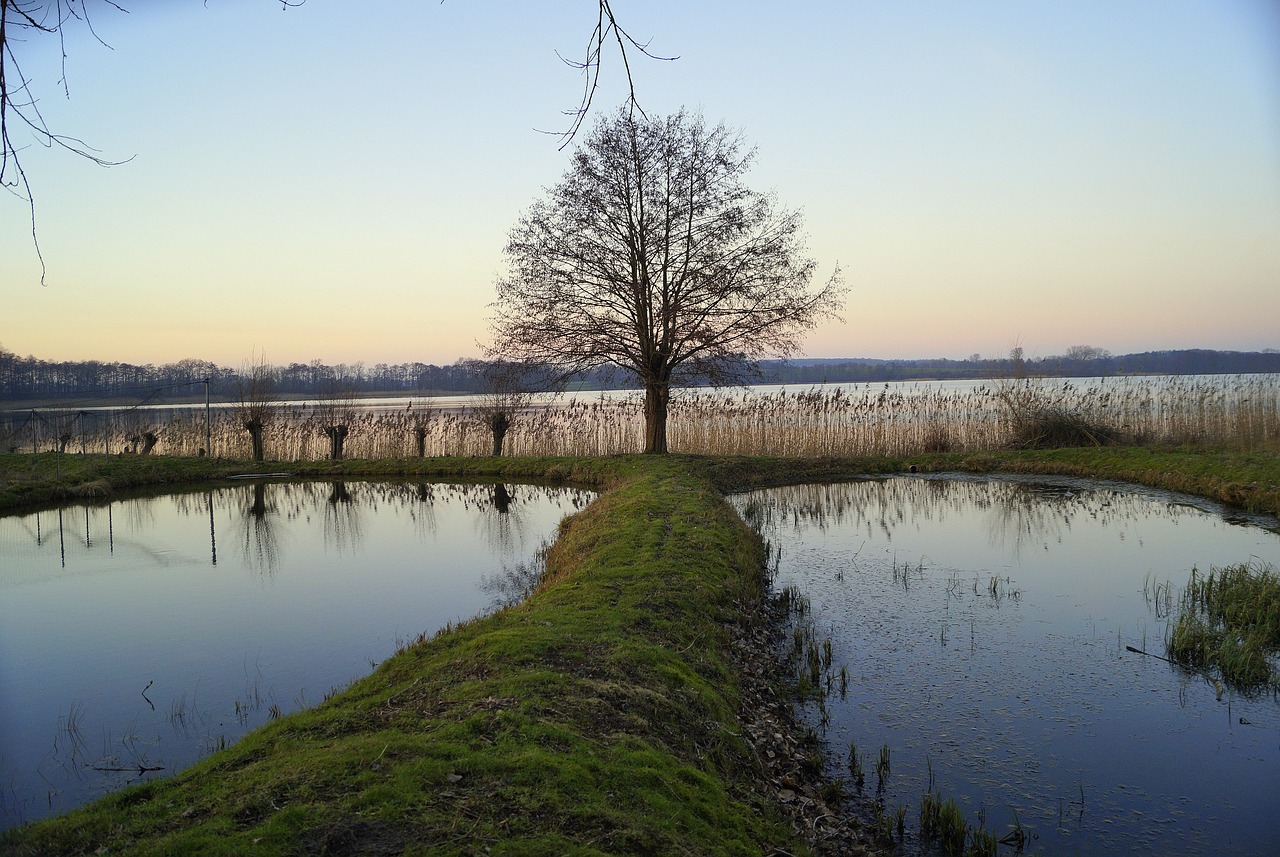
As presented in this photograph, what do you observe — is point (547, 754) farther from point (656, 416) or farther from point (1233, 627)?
point (656, 416)

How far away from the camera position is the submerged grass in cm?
718

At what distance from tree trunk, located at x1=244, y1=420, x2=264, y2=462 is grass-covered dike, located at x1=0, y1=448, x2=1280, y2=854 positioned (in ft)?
72.8

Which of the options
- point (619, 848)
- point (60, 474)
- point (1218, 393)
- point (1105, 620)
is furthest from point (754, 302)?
point (60, 474)

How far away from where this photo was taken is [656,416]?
23.1 meters

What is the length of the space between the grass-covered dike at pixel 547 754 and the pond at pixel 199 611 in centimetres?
154

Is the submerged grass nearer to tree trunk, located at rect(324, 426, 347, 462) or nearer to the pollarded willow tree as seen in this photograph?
the pollarded willow tree

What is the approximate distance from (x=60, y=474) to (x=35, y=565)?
11.2 metres

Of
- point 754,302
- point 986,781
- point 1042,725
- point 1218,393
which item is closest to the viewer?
point 986,781

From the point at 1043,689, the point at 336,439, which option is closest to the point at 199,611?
the point at 1043,689

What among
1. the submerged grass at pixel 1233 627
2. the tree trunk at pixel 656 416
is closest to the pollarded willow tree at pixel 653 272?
the tree trunk at pixel 656 416

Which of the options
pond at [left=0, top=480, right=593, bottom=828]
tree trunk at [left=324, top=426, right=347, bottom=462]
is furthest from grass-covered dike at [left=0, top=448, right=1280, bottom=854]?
tree trunk at [left=324, top=426, right=347, bottom=462]

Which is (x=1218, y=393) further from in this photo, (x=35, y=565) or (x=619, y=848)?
(x=35, y=565)

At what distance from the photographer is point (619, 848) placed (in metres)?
3.54

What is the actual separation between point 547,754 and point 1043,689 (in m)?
5.08
